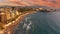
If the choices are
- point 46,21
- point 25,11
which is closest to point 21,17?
point 25,11

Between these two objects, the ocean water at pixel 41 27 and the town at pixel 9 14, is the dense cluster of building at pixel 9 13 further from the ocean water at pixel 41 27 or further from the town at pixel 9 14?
the ocean water at pixel 41 27

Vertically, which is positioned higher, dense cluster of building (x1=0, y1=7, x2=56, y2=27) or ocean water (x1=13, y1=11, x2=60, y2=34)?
dense cluster of building (x1=0, y1=7, x2=56, y2=27)

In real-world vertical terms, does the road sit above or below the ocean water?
above

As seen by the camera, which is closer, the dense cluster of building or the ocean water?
the dense cluster of building

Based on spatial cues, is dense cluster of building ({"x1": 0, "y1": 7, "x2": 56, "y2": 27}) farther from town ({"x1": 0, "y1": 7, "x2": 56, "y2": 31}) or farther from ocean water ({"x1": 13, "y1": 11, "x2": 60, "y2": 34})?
ocean water ({"x1": 13, "y1": 11, "x2": 60, "y2": 34})

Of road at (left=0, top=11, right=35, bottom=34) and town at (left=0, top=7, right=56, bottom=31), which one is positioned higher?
town at (left=0, top=7, right=56, bottom=31)

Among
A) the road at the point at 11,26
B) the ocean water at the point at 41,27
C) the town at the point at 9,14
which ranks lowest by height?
the ocean water at the point at 41,27

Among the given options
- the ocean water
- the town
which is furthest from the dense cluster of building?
the ocean water

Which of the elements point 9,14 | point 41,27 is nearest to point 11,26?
point 9,14

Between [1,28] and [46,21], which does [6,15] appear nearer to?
[1,28]

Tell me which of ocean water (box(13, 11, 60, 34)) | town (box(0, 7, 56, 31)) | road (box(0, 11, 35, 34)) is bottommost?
ocean water (box(13, 11, 60, 34))

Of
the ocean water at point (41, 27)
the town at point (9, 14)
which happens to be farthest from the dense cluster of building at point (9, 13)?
the ocean water at point (41, 27)
